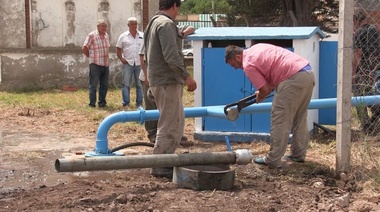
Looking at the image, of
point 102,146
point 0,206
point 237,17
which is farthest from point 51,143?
point 237,17

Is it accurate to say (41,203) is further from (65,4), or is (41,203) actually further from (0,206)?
(65,4)

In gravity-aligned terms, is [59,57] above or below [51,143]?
above

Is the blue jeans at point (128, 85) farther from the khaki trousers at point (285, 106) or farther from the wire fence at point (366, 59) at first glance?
the khaki trousers at point (285, 106)

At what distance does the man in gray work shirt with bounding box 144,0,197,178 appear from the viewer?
6.41m

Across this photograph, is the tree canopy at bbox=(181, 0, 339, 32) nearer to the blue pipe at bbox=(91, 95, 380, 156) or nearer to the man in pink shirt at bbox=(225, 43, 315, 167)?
the blue pipe at bbox=(91, 95, 380, 156)

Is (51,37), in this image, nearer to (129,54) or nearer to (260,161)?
(129,54)

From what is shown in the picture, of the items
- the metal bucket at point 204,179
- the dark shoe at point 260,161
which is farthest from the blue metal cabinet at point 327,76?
the metal bucket at point 204,179

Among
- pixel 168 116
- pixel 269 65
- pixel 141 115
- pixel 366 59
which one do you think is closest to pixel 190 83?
pixel 168 116

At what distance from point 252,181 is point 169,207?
1.34 m

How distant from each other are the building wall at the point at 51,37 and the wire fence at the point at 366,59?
37.2ft

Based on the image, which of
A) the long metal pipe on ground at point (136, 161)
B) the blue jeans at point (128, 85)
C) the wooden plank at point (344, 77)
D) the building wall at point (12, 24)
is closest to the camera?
the long metal pipe on ground at point (136, 161)

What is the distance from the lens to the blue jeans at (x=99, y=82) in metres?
13.1

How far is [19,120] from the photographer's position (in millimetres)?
11258

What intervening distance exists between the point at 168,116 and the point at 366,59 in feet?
7.73
